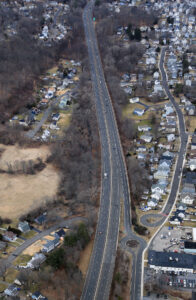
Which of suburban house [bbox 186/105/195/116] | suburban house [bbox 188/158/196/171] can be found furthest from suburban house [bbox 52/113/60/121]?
suburban house [bbox 188/158/196/171]

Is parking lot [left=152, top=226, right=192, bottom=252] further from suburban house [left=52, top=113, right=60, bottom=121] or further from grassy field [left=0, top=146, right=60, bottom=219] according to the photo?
suburban house [left=52, top=113, right=60, bottom=121]

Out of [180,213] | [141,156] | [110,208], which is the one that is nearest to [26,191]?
[110,208]

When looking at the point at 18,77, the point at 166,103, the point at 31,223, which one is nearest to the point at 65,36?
the point at 18,77

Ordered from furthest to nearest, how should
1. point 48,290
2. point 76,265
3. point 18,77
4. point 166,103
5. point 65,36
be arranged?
point 65,36 → point 18,77 → point 166,103 → point 76,265 → point 48,290

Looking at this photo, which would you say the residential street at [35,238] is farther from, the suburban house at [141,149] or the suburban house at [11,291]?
the suburban house at [141,149]

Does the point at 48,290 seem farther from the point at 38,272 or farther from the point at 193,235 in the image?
the point at 193,235

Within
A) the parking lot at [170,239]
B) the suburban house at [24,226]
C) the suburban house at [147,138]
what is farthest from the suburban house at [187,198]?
the suburban house at [24,226]
